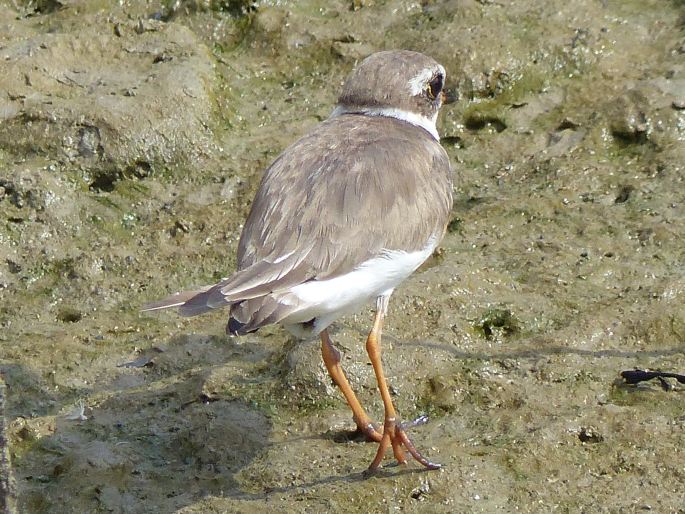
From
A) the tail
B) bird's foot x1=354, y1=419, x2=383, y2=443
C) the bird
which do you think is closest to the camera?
the tail

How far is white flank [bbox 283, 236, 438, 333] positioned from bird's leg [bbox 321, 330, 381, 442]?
336 mm

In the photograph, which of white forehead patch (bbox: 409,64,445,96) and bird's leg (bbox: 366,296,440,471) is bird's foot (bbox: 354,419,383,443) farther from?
white forehead patch (bbox: 409,64,445,96)

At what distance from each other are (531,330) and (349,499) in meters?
1.77

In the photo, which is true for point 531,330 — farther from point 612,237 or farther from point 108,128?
point 108,128

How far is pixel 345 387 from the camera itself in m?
5.76

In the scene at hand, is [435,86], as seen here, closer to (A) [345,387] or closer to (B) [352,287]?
(B) [352,287]

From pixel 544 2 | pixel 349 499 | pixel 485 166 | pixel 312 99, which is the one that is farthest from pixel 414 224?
pixel 544 2

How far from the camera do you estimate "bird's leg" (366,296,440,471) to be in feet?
17.7

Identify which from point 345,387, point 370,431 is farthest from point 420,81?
point 370,431

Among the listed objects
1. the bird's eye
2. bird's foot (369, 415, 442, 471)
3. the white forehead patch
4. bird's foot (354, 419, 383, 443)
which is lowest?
bird's foot (354, 419, 383, 443)

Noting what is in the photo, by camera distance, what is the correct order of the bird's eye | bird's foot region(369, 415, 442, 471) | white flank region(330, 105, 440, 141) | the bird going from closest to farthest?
the bird → bird's foot region(369, 415, 442, 471) → white flank region(330, 105, 440, 141) → the bird's eye

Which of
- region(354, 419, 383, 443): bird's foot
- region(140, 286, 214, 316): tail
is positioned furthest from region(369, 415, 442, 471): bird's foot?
region(140, 286, 214, 316): tail

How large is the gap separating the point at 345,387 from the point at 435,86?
6.80ft

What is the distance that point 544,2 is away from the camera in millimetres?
8703
